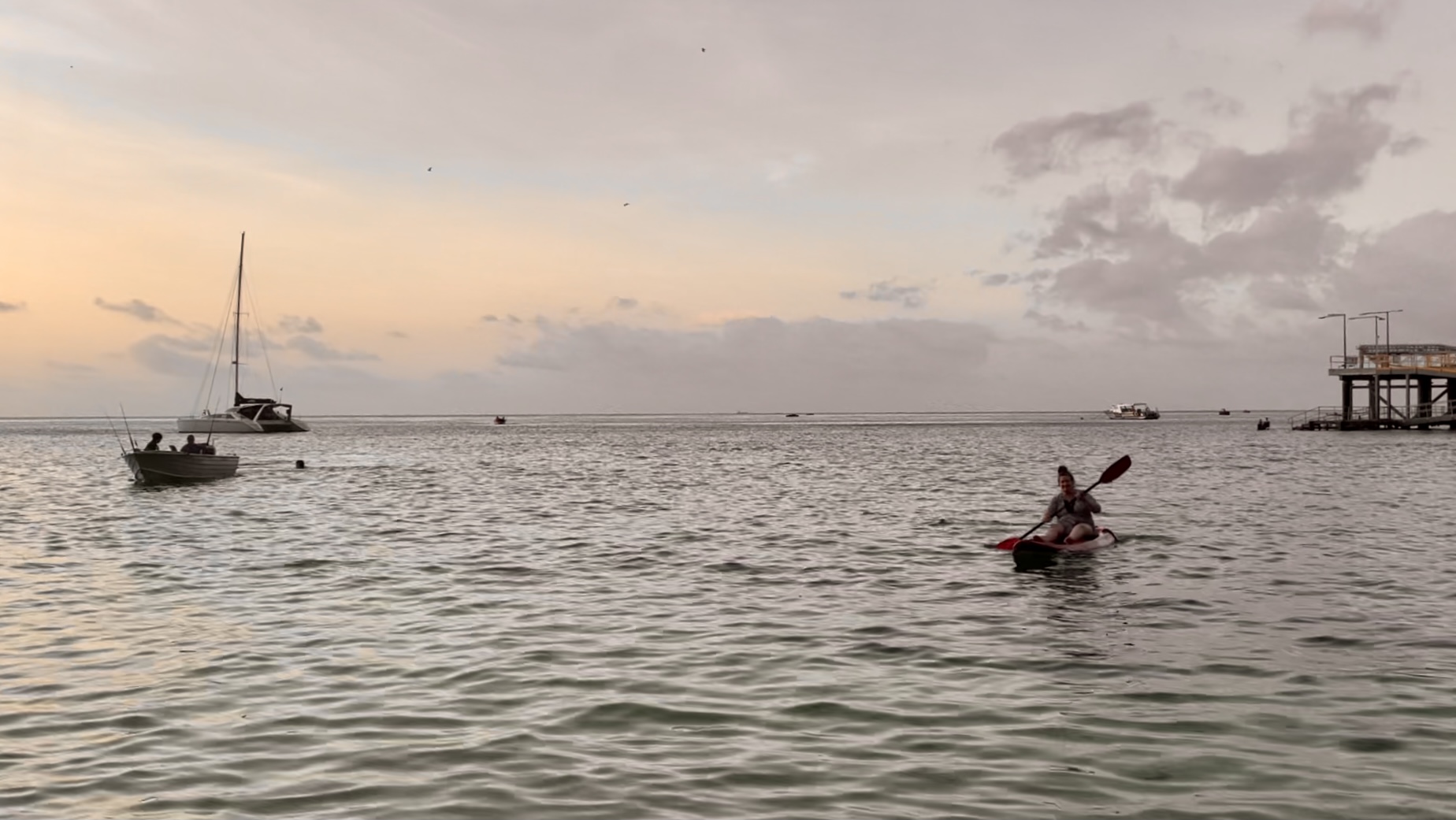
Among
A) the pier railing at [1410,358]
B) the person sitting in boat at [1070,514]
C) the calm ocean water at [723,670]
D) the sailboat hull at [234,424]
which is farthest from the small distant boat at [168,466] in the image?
the pier railing at [1410,358]

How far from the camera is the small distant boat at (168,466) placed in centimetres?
4350

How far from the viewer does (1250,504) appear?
117ft

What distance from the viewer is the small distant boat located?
143ft

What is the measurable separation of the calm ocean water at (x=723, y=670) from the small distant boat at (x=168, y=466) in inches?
542

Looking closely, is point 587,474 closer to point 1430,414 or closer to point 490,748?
point 490,748

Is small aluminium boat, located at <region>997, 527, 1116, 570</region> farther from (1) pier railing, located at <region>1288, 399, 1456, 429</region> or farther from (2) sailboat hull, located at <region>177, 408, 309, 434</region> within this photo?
(2) sailboat hull, located at <region>177, 408, 309, 434</region>

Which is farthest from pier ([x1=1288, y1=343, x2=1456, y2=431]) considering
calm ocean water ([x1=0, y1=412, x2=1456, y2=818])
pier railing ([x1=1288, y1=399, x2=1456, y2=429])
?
calm ocean water ([x1=0, y1=412, x2=1456, y2=818])

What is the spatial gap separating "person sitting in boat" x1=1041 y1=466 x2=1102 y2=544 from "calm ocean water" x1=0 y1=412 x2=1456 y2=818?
3.45 ft

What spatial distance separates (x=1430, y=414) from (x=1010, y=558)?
104 m

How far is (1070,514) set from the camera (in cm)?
2253

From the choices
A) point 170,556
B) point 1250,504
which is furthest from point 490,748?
point 1250,504

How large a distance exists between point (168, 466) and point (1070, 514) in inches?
1474

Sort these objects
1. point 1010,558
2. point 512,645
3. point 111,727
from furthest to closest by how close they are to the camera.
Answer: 1. point 1010,558
2. point 512,645
3. point 111,727

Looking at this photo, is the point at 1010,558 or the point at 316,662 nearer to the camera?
the point at 316,662
